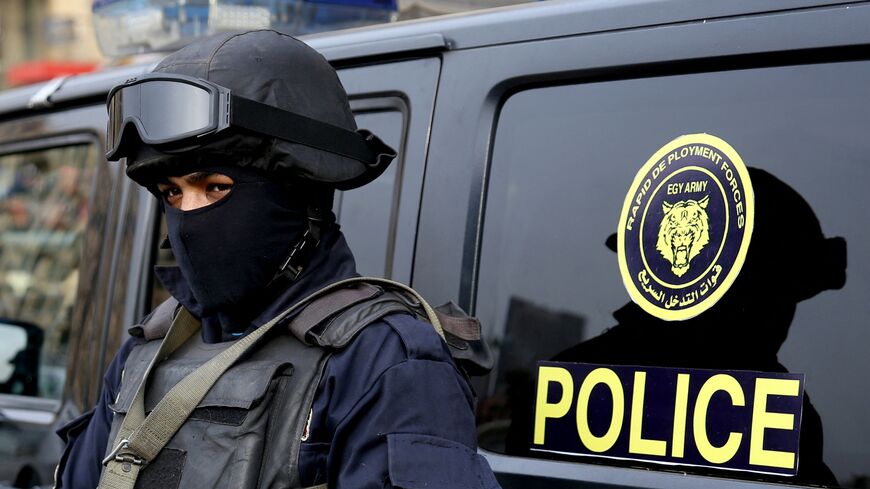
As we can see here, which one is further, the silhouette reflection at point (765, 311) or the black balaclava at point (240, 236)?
the black balaclava at point (240, 236)

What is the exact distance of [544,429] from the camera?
2041mm

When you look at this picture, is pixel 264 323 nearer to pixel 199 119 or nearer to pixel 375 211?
pixel 199 119

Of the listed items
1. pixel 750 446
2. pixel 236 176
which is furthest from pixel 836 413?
pixel 236 176

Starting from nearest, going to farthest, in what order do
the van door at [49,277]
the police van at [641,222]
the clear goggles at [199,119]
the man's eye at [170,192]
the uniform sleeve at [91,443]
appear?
the police van at [641,222]
the clear goggles at [199,119]
the man's eye at [170,192]
the uniform sleeve at [91,443]
the van door at [49,277]

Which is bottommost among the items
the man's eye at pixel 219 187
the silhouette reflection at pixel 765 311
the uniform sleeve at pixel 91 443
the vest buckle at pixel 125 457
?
the uniform sleeve at pixel 91 443

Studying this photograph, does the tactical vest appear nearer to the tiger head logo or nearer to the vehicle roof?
the tiger head logo

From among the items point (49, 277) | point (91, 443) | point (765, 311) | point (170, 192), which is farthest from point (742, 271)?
point (49, 277)

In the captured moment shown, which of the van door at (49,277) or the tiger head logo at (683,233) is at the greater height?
the tiger head logo at (683,233)

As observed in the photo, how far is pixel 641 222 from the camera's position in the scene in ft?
6.47

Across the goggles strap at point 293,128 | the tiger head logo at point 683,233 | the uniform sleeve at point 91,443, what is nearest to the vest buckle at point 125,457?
the uniform sleeve at point 91,443

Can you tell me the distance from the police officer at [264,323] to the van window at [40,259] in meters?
0.94

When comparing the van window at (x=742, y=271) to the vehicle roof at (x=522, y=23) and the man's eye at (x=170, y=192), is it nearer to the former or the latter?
the vehicle roof at (x=522, y=23)

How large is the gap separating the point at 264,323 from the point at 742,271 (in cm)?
77

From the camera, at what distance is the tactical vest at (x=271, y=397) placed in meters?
1.75
